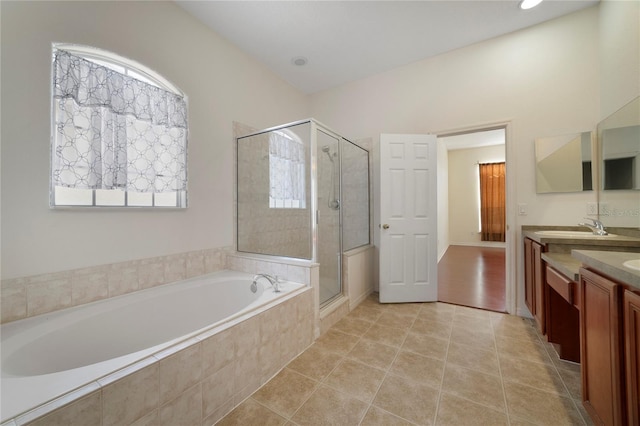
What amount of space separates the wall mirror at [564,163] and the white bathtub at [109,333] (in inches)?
100.0

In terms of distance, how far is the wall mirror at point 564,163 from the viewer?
6.92 feet

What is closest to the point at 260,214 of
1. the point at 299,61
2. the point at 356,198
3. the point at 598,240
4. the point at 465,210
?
the point at 356,198

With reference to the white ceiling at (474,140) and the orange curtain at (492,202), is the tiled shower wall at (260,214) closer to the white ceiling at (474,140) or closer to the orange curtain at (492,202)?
the white ceiling at (474,140)

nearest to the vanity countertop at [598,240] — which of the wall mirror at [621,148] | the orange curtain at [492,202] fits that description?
the wall mirror at [621,148]

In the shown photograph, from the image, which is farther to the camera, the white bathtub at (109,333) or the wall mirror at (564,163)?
the wall mirror at (564,163)

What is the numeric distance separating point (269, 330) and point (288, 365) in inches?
13.7

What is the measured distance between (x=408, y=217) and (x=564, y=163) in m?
1.44

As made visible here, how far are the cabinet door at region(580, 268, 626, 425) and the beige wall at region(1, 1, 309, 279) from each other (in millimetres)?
2568

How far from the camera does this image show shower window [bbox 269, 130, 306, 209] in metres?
2.46

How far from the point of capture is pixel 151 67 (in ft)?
6.12

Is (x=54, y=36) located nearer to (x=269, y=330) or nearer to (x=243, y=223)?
(x=243, y=223)

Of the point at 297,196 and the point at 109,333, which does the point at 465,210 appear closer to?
the point at 297,196

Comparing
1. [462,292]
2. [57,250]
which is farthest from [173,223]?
[462,292]

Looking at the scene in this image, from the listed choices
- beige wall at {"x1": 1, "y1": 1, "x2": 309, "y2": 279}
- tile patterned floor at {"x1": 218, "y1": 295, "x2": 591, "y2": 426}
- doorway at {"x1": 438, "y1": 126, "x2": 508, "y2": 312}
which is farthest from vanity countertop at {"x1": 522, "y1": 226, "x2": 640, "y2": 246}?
beige wall at {"x1": 1, "y1": 1, "x2": 309, "y2": 279}
